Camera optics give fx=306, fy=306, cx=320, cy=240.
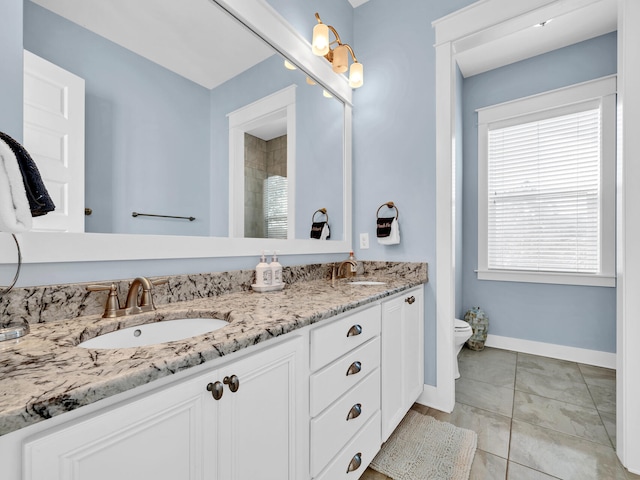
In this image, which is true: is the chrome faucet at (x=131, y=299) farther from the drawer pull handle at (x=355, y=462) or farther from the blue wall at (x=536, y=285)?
the blue wall at (x=536, y=285)


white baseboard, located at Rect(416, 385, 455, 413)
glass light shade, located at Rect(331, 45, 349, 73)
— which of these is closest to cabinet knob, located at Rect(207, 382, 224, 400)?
white baseboard, located at Rect(416, 385, 455, 413)

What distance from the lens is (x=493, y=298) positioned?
304 centimetres

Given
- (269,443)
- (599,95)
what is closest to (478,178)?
(599,95)

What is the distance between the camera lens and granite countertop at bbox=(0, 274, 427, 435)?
452 millimetres

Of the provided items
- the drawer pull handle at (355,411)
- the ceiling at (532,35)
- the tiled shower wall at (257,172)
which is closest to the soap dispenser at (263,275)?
the tiled shower wall at (257,172)

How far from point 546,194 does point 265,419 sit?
3127 mm

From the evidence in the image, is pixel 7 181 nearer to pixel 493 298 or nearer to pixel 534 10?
pixel 534 10

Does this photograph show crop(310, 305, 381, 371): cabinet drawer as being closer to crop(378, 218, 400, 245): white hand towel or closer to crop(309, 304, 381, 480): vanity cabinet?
crop(309, 304, 381, 480): vanity cabinet

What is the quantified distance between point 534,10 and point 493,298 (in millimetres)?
2362

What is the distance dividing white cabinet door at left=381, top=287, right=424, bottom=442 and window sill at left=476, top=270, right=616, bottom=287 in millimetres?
1524

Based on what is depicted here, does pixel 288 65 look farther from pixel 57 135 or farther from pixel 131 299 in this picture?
pixel 131 299

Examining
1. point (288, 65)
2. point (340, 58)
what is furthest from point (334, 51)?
point (288, 65)

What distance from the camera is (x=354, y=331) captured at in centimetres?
119

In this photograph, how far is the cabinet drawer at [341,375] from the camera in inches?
39.9
